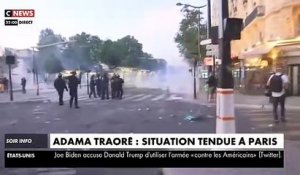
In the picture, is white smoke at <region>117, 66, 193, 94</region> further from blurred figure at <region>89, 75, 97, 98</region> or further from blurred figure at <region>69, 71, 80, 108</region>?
blurred figure at <region>69, 71, 80, 108</region>

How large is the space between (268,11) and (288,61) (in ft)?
1.19

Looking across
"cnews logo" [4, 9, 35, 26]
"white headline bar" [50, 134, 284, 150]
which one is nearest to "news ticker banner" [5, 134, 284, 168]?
"white headline bar" [50, 134, 284, 150]

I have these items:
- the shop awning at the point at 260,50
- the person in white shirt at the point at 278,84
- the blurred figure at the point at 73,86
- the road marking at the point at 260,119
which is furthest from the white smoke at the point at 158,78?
the road marking at the point at 260,119

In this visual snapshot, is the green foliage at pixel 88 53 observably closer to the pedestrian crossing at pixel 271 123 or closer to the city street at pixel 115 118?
the city street at pixel 115 118

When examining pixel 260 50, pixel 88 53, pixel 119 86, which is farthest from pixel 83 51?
pixel 260 50

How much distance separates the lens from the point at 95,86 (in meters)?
2.59

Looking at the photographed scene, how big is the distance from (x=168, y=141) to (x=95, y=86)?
51 cm

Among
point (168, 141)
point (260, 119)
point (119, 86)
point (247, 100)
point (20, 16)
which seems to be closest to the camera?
point (20, 16)

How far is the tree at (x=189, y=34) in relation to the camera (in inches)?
101

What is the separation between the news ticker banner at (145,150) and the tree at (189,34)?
473 millimetres

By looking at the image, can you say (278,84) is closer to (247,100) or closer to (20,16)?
(247,100)

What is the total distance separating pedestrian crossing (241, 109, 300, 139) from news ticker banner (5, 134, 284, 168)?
0.20 meters

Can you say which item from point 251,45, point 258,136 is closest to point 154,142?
point 258,136

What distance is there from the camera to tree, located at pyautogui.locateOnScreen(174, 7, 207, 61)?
8.42ft
